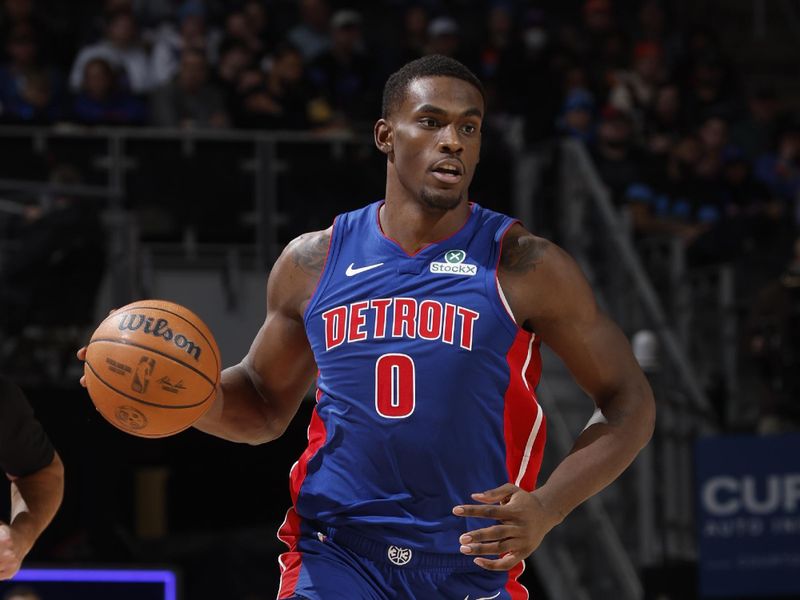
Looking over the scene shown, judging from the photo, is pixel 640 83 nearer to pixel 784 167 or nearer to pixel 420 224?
pixel 784 167

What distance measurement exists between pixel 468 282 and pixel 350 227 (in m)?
0.48

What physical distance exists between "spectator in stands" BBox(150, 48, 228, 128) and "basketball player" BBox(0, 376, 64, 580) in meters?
6.81

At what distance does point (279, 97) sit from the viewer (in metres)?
11.4

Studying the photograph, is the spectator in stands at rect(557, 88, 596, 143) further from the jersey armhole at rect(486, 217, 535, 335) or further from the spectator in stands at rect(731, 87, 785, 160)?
the jersey armhole at rect(486, 217, 535, 335)

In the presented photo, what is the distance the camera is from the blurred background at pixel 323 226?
9070 mm

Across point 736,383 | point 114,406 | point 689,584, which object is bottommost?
point 689,584

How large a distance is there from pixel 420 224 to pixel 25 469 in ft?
4.68

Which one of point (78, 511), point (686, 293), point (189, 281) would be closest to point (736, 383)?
point (686, 293)

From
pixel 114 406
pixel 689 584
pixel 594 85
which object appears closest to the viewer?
pixel 114 406

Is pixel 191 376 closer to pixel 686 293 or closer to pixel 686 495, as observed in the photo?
pixel 686 495

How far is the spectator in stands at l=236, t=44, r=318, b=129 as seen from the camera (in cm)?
1098

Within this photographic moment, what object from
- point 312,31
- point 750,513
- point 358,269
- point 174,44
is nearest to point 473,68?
point 312,31

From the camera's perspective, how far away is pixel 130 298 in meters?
9.07

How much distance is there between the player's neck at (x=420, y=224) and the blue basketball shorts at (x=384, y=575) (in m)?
0.89
